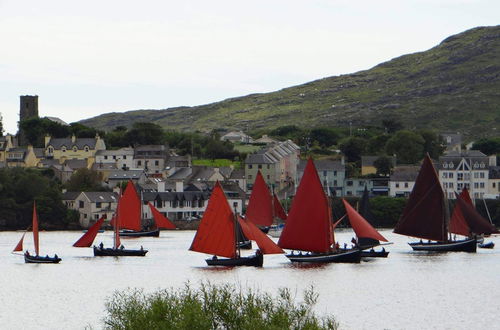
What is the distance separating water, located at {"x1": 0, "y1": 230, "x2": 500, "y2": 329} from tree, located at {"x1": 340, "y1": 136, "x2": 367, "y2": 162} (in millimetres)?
80254

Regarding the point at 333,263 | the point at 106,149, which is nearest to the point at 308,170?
the point at 333,263

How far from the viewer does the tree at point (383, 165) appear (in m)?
176

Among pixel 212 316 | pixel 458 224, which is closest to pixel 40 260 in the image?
pixel 458 224

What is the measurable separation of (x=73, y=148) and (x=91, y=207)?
40.7 m

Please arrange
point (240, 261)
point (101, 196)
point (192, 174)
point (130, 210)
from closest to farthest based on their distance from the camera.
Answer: point (240, 261) → point (130, 210) → point (101, 196) → point (192, 174)

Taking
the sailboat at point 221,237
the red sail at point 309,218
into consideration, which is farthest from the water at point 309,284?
the red sail at point 309,218

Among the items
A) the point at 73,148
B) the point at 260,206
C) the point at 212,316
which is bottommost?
the point at 212,316

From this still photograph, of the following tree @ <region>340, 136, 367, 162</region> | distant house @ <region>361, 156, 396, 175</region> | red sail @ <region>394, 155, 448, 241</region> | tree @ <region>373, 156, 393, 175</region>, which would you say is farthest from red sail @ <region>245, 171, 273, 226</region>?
tree @ <region>340, 136, 367, 162</region>

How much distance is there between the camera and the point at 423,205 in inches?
4149

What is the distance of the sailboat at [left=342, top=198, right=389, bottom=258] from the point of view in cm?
9588

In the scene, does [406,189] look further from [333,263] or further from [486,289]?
[486,289]

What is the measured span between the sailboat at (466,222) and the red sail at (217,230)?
29.4 m

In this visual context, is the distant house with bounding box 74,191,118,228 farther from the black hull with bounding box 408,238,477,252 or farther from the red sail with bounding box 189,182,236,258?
the red sail with bounding box 189,182,236,258

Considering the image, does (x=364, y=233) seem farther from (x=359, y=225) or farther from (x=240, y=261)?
(x=240, y=261)
